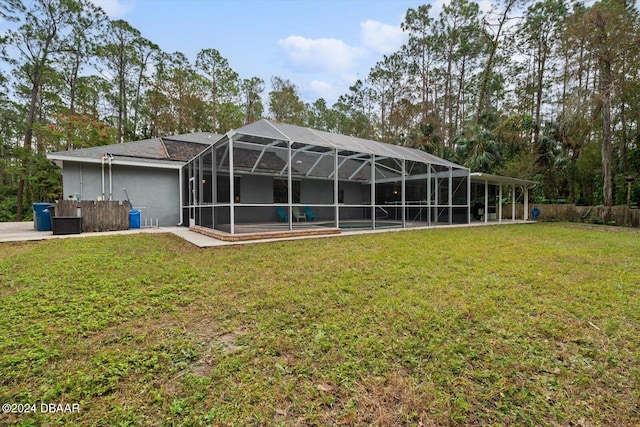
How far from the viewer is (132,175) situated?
33.2 feet

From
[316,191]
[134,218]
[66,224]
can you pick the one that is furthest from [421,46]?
[66,224]

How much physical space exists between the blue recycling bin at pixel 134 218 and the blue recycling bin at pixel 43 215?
6.79 ft

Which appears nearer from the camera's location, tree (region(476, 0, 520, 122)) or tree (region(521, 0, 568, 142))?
tree (region(521, 0, 568, 142))

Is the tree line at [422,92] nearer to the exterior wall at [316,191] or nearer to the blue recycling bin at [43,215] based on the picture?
the exterior wall at [316,191]

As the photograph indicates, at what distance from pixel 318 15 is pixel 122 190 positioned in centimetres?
1112

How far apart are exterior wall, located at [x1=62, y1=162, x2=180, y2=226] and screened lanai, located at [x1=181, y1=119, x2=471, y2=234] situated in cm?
61

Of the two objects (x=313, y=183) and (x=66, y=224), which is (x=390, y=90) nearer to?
(x=313, y=183)

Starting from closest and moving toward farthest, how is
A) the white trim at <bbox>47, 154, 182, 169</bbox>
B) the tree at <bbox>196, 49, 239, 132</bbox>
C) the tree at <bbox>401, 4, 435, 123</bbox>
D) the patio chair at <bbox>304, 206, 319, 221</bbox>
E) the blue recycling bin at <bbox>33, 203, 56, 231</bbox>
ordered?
the blue recycling bin at <bbox>33, 203, 56, 231</bbox>, the white trim at <bbox>47, 154, 182, 169</bbox>, the patio chair at <bbox>304, 206, 319, 221</bbox>, the tree at <bbox>401, 4, 435, 123</bbox>, the tree at <bbox>196, 49, 239, 132</bbox>

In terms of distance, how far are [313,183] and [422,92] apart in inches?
521

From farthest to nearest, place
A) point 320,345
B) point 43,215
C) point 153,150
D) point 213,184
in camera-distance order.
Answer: point 153,150, point 43,215, point 213,184, point 320,345

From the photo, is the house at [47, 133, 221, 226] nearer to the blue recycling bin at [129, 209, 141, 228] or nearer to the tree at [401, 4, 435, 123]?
the blue recycling bin at [129, 209, 141, 228]

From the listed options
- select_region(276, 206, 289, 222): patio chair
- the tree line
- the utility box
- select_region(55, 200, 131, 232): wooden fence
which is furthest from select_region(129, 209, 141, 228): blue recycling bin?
the tree line

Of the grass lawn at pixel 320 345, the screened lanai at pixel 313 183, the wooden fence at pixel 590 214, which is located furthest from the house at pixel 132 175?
the wooden fence at pixel 590 214

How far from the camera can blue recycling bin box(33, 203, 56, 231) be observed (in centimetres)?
835
